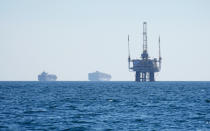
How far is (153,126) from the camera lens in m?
39.5

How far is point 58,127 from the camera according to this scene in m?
38.0

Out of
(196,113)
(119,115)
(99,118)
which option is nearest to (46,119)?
(99,118)

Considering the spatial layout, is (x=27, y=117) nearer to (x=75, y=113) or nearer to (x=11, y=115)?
(x=11, y=115)

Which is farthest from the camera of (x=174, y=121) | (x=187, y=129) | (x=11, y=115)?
(x=11, y=115)

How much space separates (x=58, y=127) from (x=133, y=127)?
6.24 metres

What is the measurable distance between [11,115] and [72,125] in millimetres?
9178

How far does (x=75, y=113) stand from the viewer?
4962 centimetres

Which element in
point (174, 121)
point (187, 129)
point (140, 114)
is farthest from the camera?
point (140, 114)

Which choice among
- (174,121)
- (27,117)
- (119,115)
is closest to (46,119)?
(27,117)

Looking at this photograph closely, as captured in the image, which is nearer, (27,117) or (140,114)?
(27,117)

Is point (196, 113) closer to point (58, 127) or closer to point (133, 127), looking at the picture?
point (133, 127)

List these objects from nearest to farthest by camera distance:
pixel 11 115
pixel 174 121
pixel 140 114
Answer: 1. pixel 174 121
2. pixel 11 115
3. pixel 140 114

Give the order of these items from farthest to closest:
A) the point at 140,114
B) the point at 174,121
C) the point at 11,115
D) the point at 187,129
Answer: the point at 140,114
the point at 11,115
the point at 174,121
the point at 187,129

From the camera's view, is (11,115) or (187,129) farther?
(11,115)
